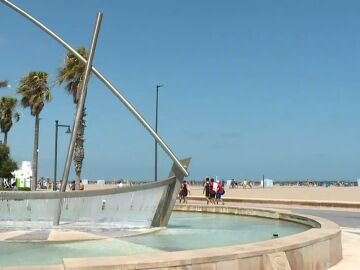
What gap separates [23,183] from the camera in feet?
166

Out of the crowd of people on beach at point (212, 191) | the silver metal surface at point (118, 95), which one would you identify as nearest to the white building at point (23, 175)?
the crowd of people on beach at point (212, 191)

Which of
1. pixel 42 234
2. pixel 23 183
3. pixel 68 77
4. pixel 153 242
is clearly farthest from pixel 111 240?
pixel 23 183

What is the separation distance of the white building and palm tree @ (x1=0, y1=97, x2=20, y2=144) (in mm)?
5092

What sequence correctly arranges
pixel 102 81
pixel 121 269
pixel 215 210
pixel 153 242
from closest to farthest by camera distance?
1. pixel 121 269
2. pixel 153 242
3. pixel 102 81
4. pixel 215 210

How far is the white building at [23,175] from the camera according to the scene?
165 ft

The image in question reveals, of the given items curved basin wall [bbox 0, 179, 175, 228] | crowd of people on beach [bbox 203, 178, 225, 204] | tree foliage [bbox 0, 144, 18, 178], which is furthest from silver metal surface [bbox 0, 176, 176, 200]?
tree foliage [bbox 0, 144, 18, 178]

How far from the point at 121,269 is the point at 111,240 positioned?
471cm

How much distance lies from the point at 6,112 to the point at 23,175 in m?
8.85

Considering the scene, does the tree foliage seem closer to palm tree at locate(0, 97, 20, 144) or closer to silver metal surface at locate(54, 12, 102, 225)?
palm tree at locate(0, 97, 20, 144)

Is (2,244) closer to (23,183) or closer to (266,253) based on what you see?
(266,253)

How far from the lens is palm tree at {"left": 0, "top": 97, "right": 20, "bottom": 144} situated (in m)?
55.4

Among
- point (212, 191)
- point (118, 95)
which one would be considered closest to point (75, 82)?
point (212, 191)

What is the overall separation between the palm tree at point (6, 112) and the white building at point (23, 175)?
5092 millimetres

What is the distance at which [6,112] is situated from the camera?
183 feet
